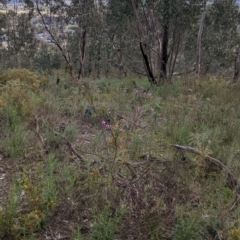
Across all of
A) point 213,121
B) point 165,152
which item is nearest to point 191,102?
point 213,121

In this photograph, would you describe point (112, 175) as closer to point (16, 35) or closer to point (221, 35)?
point (221, 35)

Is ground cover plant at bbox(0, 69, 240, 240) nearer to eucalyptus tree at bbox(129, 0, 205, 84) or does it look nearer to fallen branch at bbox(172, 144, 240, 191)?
fallen branch at bbox(172, 144, 240, 191)

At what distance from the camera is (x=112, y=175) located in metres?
2.68

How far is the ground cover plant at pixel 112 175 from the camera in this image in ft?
7.58

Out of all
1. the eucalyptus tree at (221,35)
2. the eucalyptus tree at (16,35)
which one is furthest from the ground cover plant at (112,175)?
the eucalyptus tree at (16,35)

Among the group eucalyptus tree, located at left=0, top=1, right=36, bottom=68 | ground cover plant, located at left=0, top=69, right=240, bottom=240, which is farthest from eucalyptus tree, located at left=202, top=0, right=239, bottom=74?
eucalyptus tree, located at left=0, top=1, right=36, bottom=68

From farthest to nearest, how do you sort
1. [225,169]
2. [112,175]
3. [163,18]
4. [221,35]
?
[221,35]
[163,18]
[225,169]
[112,175]

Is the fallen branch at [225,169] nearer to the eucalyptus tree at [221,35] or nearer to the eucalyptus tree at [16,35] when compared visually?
the eucalyptus tree at [221,35]

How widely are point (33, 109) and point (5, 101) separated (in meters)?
0.40

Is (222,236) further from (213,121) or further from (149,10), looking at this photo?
(149,10)

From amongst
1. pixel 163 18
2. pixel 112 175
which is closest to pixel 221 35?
pixel 163 18

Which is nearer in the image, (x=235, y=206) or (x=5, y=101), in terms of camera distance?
(x=235, y=206)

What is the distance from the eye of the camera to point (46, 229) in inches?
93.4

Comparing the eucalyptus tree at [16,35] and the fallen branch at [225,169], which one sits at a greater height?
the eucalyptus tree at [16,35]
